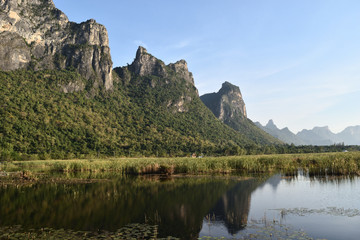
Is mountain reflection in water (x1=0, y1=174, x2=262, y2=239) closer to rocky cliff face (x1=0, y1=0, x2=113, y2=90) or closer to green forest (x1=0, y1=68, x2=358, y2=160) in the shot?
green forest (x1=0, y1=68, x2=358, y2=160)

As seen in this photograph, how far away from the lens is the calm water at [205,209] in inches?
547

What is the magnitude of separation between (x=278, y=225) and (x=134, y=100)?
167m

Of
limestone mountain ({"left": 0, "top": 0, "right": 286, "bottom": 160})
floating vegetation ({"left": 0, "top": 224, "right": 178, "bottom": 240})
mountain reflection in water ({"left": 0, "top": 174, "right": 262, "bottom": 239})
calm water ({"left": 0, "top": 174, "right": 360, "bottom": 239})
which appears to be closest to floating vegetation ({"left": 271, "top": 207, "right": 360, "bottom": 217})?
calm water ({"left": 0, "top": 174, "right": 360, "bottom": 239})

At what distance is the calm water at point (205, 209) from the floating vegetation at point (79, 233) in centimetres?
64

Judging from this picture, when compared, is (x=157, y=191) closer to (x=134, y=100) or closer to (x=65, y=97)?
(x=65, y=97)

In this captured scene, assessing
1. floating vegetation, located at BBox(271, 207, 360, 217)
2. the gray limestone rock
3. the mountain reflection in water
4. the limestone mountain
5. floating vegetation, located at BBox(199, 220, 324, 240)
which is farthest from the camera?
the gray limestone rock

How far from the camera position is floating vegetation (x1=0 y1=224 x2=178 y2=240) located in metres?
12.5

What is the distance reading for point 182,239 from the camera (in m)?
12.4

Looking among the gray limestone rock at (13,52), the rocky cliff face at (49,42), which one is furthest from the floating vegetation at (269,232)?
the rocky cliff face at (49,42)

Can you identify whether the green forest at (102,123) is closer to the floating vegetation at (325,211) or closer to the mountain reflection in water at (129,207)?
the mountain reflection in water at (129,207)

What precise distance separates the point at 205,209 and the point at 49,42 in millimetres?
169917

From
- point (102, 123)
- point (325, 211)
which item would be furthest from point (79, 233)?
point (102, 123)

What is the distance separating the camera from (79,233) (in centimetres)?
1329

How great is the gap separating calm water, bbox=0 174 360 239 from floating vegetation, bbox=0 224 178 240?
64 cm
